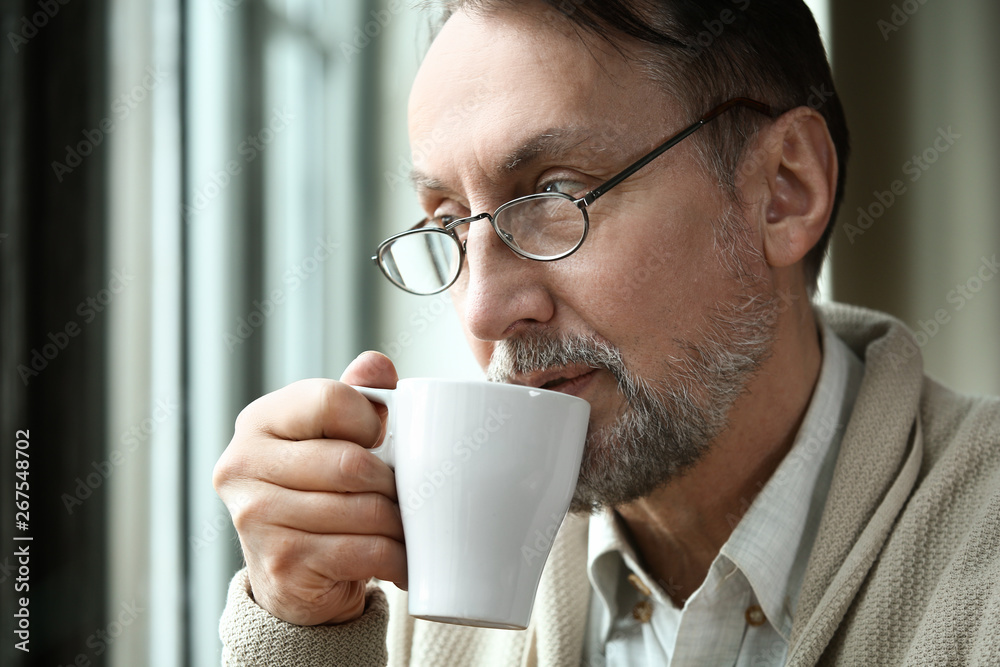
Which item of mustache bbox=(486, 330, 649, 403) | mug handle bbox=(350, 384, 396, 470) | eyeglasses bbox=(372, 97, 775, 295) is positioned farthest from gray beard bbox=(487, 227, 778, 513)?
mug handle bbox=(350, 384, 396, 470)

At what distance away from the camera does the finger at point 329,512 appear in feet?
2.49

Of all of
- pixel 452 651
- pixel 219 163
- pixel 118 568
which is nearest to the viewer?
pixel 118 568

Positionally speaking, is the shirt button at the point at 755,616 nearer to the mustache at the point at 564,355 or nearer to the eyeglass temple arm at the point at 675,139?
the mustache at the point at 564,355

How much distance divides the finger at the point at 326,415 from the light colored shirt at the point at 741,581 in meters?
0.48

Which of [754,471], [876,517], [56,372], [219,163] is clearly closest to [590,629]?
[754,471]

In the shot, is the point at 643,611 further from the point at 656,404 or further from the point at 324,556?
the point at 324,556

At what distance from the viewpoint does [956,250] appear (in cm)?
190

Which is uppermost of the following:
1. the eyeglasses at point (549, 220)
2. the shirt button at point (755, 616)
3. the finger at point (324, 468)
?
the eyeglasses at point (549, 220)

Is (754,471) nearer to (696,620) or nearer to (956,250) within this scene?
(696,620)

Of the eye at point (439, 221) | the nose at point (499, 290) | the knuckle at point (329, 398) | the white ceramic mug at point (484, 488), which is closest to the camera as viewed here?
the white ceramic mug at point (484, 488)

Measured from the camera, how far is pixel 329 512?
765 millimetres

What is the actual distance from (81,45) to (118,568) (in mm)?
647

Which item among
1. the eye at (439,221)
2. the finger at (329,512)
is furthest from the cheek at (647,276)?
the finger at (329,512)

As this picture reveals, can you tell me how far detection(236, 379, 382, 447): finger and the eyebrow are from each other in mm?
341
